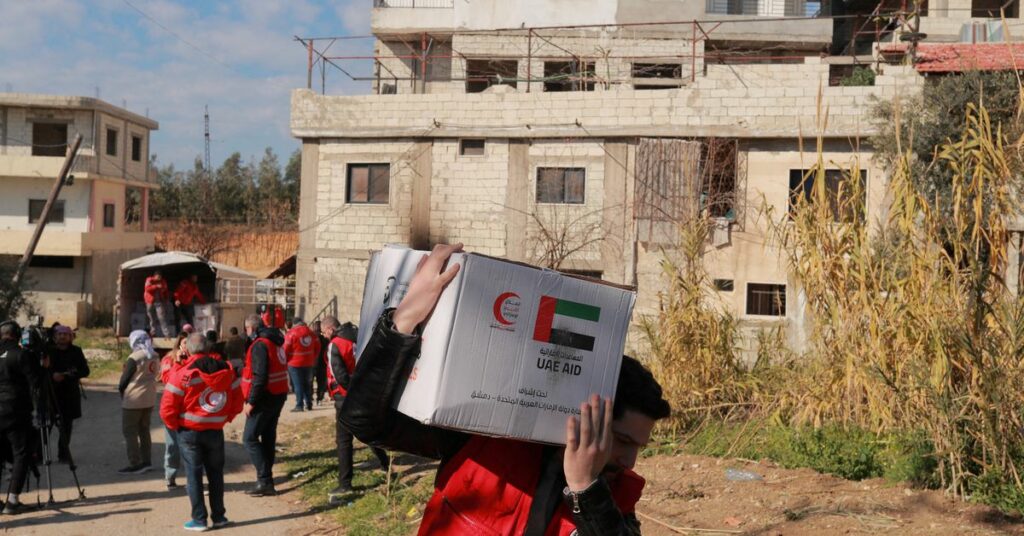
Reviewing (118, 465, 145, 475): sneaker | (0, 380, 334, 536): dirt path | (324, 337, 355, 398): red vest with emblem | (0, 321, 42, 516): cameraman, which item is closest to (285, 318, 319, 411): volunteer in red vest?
(0, 380, 334, 536): dirt path

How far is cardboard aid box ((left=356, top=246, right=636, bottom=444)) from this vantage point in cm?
253

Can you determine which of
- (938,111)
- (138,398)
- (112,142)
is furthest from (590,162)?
(112,142)

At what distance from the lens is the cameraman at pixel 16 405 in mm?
9047

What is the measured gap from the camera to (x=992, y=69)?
18312mm

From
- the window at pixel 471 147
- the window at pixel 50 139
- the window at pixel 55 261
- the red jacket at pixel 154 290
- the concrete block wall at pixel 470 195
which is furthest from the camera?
the window at pixel 50 139

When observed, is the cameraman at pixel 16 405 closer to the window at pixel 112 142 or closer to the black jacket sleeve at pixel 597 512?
the black jacket sleeve at pixel 597 512

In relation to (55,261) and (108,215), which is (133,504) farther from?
(108,215)

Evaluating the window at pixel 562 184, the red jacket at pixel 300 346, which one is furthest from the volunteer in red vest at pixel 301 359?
the window at pixel 562 184

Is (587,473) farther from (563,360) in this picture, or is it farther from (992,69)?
(992,69)

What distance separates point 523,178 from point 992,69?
32.7ft

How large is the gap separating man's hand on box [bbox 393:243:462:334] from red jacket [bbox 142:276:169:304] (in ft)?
75.7

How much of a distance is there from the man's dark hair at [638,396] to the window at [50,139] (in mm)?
33974

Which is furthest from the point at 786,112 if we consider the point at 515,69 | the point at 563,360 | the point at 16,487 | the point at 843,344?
the point at 563,360

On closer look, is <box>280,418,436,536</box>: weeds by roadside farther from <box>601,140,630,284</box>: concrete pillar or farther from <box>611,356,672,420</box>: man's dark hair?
<box>601,140,630,284</box>: concrete pillar
